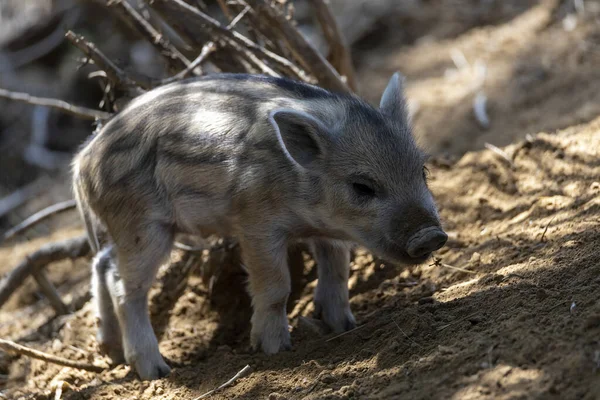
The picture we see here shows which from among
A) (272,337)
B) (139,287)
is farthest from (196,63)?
(272,337)

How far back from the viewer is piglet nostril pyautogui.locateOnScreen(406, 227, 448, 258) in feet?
13.0

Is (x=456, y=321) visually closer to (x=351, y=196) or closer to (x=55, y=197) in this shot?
A: (x=351, y=196)

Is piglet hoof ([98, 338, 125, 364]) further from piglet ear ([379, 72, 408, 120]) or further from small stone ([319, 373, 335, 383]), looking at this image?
piglet ear ([379, 72, 408, 120])

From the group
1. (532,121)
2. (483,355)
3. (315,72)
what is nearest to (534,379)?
(483,355)

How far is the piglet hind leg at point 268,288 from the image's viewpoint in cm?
451

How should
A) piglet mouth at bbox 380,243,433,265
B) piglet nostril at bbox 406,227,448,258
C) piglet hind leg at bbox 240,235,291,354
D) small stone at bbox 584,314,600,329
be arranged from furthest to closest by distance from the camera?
piglet hind leg at bbox 240,235,291,354, piglet mouth at bbox 380,243,433,265, piglet nostril at bbox 406,227,448,258, small stone at bbox 584,314,600,329

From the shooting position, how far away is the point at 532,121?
667 centimetres

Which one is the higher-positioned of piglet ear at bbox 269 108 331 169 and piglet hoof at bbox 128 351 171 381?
piglet ear at bbox 269 108 331 169

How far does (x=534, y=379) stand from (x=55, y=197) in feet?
24.1

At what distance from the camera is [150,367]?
15.4 ft

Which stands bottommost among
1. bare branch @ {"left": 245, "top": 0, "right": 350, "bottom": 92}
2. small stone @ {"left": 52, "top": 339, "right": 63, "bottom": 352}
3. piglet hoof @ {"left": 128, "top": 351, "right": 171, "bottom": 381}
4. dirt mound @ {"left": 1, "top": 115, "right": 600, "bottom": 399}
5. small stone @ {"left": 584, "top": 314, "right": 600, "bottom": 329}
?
small stone @ {"left": 584, "top": 314, "right": 600, "bottom": 329}

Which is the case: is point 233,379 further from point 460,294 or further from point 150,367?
point 460,294

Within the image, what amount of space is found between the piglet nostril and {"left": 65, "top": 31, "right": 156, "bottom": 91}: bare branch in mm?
2538

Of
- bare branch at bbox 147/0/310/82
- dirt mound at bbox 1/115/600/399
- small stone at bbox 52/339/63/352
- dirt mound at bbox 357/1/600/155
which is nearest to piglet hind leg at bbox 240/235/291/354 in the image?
dirt mound at bbox 1/115/600/399
